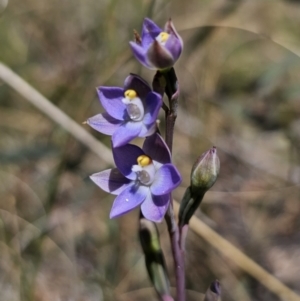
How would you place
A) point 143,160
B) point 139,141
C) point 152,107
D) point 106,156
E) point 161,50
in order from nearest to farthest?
point 161,50
point 152,107
point 143,160
point 106,156
point 139,141

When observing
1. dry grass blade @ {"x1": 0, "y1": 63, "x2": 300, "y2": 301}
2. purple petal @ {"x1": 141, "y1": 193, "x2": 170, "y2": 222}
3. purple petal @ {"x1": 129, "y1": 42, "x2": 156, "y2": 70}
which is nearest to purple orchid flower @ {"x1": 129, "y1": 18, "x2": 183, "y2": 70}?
purple petal @ {"x1": 129, "y1": 42, "x2": 156, "y2": 70}

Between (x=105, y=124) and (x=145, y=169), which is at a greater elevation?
(x=105, y=124)

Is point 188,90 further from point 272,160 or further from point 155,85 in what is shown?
point 155,85

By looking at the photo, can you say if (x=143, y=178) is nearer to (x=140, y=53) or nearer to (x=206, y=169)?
(x=206, y=169)

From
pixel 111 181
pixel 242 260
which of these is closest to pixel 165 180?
pixel 111 181

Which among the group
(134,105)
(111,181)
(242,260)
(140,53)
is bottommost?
(242,260)

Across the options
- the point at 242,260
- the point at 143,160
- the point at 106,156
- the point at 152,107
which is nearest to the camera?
the point at 152,107

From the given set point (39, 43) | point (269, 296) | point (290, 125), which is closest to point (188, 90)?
point (290, 125)

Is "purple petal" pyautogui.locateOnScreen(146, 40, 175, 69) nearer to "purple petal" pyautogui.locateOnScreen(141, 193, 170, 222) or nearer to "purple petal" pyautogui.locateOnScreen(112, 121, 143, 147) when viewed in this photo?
"purple petal" pyautogui.locateOnScreen(112, 121, 143, 147)
